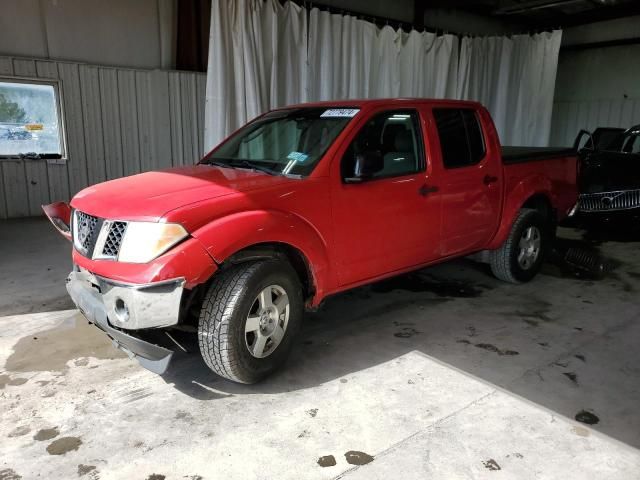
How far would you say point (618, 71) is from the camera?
44.1 ft

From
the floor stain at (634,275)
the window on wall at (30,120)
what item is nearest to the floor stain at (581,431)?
the floor stain at (634,275)

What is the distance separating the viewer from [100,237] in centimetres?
286

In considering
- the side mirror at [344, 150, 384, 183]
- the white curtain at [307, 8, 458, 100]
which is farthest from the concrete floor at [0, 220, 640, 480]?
the white curtain at [307, 8, 458, 100]

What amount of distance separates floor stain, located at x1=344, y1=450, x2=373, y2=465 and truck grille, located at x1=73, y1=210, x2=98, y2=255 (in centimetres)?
181

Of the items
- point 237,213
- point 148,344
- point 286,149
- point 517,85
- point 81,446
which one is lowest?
point 81,446

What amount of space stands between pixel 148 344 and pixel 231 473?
794mm

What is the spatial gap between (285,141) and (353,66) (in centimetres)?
626

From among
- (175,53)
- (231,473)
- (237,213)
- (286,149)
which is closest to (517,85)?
(175,53)

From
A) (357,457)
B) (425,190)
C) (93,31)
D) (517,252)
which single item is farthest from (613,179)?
(93,31)

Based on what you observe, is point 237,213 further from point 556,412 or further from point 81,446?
point 556,412

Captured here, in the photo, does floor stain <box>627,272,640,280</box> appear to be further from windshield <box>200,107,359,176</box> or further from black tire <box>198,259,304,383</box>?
black tire <box>198,259,304,383</box>

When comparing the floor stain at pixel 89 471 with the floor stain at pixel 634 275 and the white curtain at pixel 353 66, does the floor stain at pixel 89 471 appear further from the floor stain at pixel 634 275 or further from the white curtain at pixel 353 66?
the white curtain at pixel 353 66

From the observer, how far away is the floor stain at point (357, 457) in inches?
93.8

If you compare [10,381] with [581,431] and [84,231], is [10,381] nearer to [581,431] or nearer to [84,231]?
[84,231]
